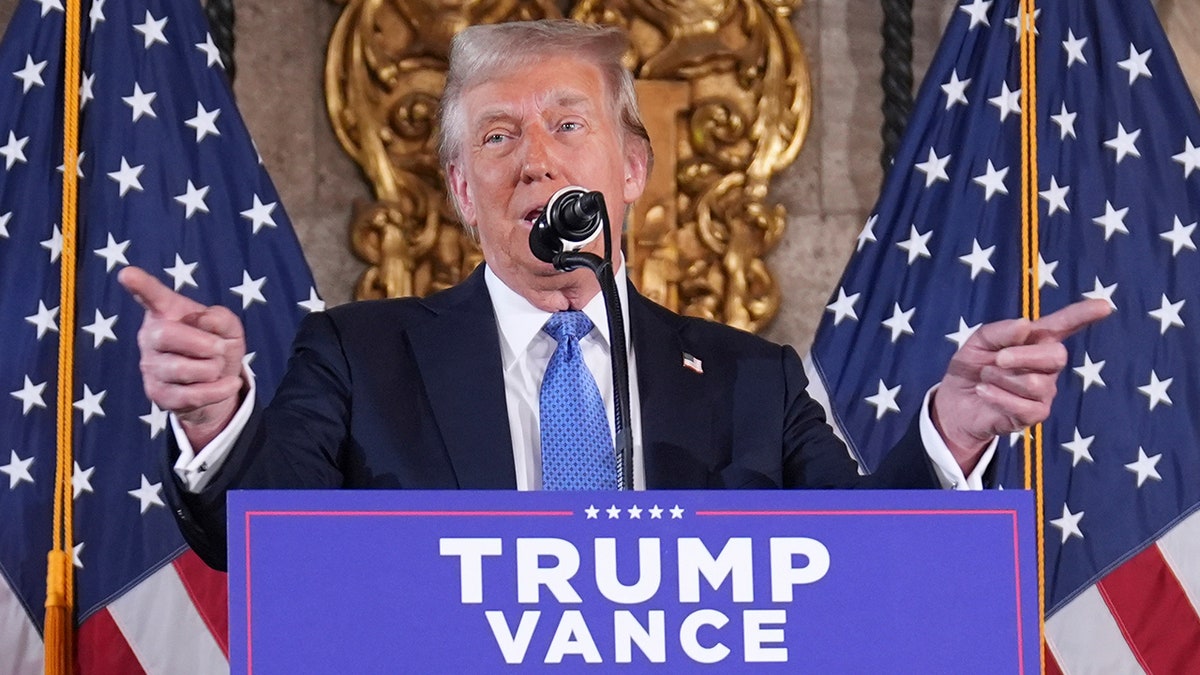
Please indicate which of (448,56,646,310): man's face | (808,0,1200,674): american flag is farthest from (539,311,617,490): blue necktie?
(808,0,1200,674): american flag

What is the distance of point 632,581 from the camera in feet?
5.17

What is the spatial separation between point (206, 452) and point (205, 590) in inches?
73.5

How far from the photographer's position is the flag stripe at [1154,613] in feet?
11.9

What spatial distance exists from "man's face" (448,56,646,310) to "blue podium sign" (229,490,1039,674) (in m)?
0.95

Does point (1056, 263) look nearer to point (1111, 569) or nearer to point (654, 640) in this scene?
point (1111, 569)

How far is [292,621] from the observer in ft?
5.04

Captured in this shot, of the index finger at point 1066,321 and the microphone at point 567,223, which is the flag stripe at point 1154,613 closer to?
the index finger at point 1066,321

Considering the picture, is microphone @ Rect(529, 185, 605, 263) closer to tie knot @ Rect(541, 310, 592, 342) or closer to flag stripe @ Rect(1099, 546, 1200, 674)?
tie knot @ Rect(541, 310, 592, 342)

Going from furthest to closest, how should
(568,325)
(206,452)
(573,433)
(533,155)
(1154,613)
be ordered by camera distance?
(1154,613) < (533,155) < (568,325) < (573,433) < (206,452)

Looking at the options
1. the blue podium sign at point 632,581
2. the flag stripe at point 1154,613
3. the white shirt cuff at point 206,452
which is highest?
the white shirt cuff at point 206,452

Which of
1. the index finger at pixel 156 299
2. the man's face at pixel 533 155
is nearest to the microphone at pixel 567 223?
the index finger at pixel 156 299

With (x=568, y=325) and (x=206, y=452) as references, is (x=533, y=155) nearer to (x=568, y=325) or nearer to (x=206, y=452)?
(x=568, y=325)

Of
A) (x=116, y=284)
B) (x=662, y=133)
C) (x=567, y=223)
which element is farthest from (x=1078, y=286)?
(x=567, y=223)

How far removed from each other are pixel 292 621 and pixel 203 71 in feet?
7.93
